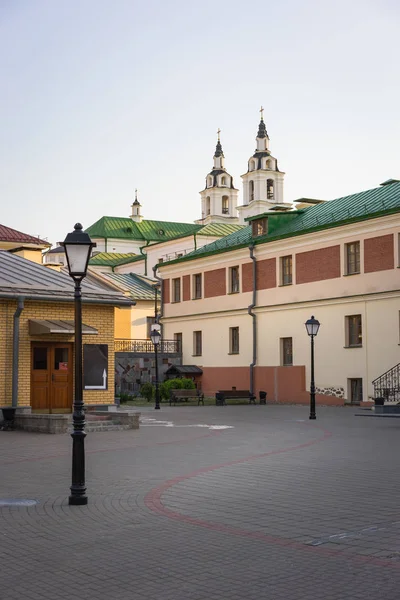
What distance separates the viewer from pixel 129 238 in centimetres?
9794

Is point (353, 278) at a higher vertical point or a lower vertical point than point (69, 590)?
higher

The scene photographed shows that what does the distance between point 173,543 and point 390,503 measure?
3310mm

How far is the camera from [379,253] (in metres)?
33.0

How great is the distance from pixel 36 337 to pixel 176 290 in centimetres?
2421

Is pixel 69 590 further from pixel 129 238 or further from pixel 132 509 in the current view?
pixel 129 238

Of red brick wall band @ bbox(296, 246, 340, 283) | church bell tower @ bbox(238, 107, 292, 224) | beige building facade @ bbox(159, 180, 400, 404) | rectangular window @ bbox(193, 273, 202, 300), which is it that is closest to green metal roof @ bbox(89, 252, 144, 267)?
church bell tower @ bbox(238, 107, 292, 224)

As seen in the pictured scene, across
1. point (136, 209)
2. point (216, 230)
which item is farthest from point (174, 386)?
point (136, 209)

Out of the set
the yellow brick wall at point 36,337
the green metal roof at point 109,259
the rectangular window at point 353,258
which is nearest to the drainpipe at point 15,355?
the yellow brick wall at point 36,337

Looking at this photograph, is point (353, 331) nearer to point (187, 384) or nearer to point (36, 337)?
point (187, 384)

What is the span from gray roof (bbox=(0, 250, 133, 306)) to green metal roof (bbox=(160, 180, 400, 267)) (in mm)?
13071

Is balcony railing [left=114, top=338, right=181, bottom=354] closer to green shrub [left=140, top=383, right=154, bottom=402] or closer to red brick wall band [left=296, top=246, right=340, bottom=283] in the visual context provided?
green shrub [left=140, top=383, right=154, bottom=402]

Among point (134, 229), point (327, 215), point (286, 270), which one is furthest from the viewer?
point (134, 229)

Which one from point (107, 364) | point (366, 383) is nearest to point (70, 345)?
point (107, 364)

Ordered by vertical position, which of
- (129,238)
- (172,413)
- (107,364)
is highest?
(129,238)
